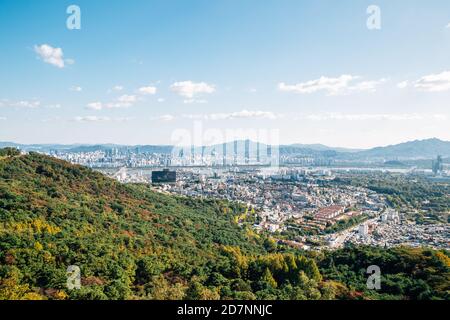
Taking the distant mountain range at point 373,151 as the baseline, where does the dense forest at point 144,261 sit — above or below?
below

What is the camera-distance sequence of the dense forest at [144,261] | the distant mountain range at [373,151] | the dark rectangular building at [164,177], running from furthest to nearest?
1. the distant mountain range at [373,151]
2. the dark rectangular building at [164,177]
3. the dense forest at [144,261]

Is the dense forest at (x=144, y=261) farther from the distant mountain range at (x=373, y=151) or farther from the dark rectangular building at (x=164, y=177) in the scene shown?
the distant mountain range at (x=373, y=151)

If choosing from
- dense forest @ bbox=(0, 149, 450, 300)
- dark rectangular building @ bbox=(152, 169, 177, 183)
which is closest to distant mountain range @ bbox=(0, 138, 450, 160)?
dark rectangular building @ bbox=(152, 169, 177, 183)

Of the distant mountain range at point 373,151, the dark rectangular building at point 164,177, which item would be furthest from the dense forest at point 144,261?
the distant mountain range at point 373,151

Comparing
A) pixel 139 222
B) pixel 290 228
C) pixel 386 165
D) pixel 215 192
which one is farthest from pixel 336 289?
pixel 386 165

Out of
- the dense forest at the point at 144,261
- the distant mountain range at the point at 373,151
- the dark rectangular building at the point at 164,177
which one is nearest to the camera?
the dense forest at the point at 144,261

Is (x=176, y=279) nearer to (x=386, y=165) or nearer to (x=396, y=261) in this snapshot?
(x=396, y=261)

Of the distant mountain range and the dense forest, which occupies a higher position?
the distant mountain range

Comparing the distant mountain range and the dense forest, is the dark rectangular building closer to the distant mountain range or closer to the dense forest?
the dense forest

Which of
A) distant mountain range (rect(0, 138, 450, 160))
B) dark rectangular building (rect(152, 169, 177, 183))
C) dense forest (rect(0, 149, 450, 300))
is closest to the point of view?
dense forest (rect(0, 149, 450, 300))
